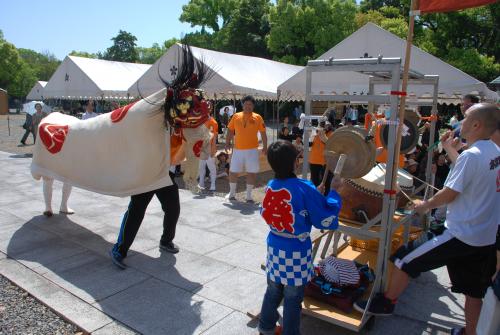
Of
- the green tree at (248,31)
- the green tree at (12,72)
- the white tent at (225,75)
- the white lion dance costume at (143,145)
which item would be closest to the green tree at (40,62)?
the green tree at (12,72)

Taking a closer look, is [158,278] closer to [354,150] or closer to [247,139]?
[354,150]

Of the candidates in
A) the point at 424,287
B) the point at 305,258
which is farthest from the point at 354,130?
the point at 424,287

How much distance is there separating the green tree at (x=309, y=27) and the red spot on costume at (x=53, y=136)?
2645 centimetres

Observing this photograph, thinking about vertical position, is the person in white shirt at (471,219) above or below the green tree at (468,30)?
below

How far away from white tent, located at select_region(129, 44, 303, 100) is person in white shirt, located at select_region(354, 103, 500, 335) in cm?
705

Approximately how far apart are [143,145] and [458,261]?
2.70 m

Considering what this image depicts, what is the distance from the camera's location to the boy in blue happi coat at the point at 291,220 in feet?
7.88

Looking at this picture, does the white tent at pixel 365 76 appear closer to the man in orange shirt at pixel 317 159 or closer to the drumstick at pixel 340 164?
the man in orange shirt at pixel 317 159

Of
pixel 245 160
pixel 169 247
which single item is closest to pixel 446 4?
pixel 169 247

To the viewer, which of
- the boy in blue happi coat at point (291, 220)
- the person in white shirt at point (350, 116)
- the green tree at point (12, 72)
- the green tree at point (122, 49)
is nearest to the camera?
the boy in blue happi coat at point (291, 220)

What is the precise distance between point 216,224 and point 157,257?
134 centimetres

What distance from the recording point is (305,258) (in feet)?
8.13

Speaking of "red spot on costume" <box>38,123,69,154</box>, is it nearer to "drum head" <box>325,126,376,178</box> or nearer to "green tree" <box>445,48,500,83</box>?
"drum head" <box>325,126,376,178</box>

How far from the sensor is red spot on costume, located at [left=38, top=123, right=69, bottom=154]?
4.40 m
